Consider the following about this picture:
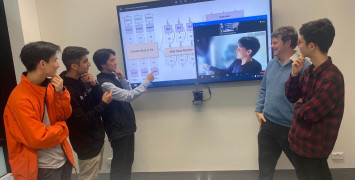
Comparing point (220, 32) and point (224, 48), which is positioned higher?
point (220, 32)

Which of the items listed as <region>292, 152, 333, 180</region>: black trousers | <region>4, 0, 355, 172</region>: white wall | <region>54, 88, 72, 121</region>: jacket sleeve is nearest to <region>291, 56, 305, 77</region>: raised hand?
<region>292, 152, 333, 180</region>: black trousers

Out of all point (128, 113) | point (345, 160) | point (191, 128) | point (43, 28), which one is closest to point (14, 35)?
point (43, 28)

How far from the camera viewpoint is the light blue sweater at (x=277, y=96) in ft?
6.48

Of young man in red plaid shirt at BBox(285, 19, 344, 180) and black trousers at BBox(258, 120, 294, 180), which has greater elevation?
young man in red plaid shirt at BBox(285, 19, 344, 180)

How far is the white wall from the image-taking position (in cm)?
271

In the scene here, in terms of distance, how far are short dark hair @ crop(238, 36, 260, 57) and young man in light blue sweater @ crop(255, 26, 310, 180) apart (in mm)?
352

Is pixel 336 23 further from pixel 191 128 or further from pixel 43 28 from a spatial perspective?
pixel 43 28

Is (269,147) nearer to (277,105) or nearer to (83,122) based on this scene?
(277,105)

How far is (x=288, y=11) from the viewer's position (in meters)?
2.48

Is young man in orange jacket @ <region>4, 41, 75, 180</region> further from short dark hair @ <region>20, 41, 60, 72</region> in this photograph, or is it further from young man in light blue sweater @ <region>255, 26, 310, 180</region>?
young man in light blue sweater @ <region>255, 26, 310, 180</region>

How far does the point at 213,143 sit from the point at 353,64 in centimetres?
161

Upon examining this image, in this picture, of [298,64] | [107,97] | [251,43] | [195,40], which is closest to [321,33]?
[298,64]

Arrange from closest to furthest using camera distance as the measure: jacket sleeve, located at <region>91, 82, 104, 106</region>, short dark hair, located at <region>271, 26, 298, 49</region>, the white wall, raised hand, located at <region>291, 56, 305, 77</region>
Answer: raised hand, located at <region>291, 56, 305, 77</region> → short dark hair, located at <region>271, 26, 298, 49</region> → jacket sleeve, located at <region>91, 82, 104, 106</region> → the white wall

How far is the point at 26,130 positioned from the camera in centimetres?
144
